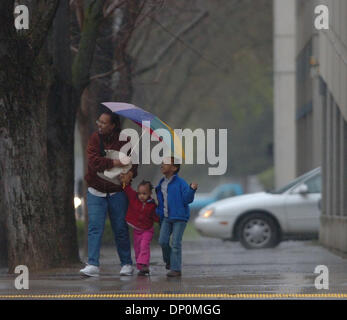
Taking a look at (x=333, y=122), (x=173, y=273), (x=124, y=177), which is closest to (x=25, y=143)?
(x=124, y=177)

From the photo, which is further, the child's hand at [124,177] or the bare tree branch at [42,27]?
the bare tree branch at [42,27]

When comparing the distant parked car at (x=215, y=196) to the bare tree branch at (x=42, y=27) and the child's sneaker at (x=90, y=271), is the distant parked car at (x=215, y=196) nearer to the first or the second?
the bare tree branch at (x=42, y=27)

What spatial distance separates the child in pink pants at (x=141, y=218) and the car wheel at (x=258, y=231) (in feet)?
30.3

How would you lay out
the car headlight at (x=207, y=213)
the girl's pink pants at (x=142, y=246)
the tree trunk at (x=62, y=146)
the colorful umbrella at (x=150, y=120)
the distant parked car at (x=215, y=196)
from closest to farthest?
1. the colorful umbrella at (x=150, y=120)
2. the girl's pink pants at (x=142, y=246)
3. the tree trunk at (x=62, y=146)
4. the car headlight at (x=207, y=213)
5. the distant parked car at (x=215, y=196)

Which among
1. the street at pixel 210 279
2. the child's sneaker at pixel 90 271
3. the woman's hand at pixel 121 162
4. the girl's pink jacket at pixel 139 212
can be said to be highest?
the woman's hand at pixel 121 162

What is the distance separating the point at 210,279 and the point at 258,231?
9.80 m

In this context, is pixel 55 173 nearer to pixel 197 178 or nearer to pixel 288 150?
pixel 288 150

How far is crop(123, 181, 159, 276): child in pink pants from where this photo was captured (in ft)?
41.5

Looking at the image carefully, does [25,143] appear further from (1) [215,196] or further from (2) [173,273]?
(1) [215,196]

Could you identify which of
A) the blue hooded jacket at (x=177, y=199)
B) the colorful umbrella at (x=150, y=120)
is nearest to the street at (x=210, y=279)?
the blue hooded jacket at (x=177, y=199)

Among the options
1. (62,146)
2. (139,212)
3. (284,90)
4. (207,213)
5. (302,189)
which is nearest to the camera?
(139,212)

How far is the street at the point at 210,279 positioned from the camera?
10805 millimetres

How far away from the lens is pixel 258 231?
22.0m

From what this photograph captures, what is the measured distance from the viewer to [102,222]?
12461 mm
